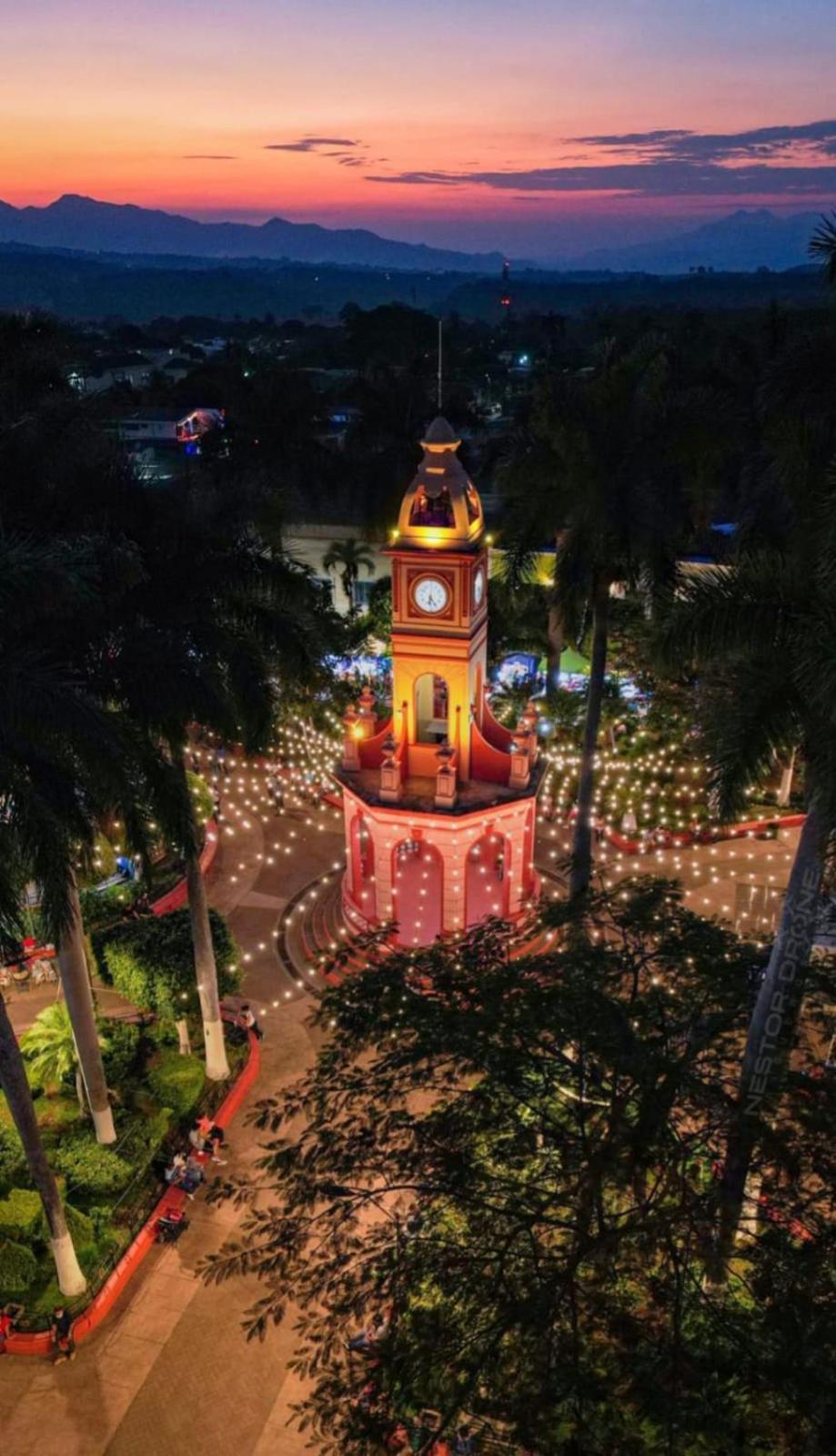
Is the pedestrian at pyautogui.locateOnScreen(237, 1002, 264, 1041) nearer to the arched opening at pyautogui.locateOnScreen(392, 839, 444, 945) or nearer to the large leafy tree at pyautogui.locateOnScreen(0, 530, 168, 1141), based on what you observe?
the arched opening at pyautogui.locateOnScreen(392, 839, 444, 945)

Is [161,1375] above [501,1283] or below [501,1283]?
below

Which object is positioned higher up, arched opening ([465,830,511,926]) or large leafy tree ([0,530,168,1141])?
large leafy tree ([0,530,168,1141])

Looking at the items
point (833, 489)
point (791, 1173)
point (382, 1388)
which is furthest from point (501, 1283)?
point (833, 489)

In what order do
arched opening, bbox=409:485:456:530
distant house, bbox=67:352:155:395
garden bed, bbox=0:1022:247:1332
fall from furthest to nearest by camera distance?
distant house, bbox=67:352:155:395 → arched opening, bbox=409:485:456:530 → garden bed, bbox=0:1022:247:1332

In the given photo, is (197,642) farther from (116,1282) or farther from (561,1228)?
(116,1282)

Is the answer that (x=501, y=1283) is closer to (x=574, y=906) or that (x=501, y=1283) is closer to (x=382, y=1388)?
(x=382, y=1388)

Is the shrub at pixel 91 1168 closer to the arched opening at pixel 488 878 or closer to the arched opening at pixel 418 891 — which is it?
the arched opening at pixel 418 891

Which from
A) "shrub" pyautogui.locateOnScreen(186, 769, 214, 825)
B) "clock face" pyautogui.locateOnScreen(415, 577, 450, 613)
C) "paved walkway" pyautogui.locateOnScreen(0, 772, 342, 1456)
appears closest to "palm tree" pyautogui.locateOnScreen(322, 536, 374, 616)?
"shrub" pyautogui.locateOnScreen(186, 769, 214, 825)
